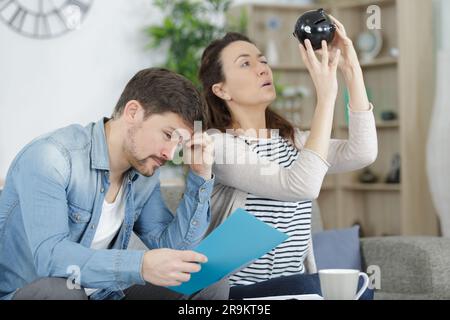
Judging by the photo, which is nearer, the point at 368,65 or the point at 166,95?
the point at 166,95

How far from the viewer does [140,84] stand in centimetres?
133

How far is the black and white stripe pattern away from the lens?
163 centimetres

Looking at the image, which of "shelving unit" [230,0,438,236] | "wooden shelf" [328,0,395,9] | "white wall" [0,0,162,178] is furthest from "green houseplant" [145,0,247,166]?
"wooden shelf" [328,0,395,9]

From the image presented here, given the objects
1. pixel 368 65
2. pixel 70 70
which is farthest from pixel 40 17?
pixel 368 65

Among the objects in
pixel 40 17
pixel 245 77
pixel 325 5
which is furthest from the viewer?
pixel 325 5

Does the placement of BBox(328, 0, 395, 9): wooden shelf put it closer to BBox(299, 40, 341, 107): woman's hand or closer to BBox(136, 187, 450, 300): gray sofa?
BBox(136, 187, 450, 300): gray sofa

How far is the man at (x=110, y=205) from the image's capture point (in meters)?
1.18

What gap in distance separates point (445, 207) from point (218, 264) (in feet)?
7.72

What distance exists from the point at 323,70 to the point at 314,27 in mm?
84

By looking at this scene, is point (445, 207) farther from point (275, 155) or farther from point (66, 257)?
point (66, 257)

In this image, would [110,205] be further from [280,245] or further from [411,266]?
[411,266]

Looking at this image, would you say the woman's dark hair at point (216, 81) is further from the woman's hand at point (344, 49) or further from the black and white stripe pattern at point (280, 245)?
the woman's hand at point (344, 49)

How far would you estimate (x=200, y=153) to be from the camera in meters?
1.35

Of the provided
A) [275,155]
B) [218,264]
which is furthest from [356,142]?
[218,264]
